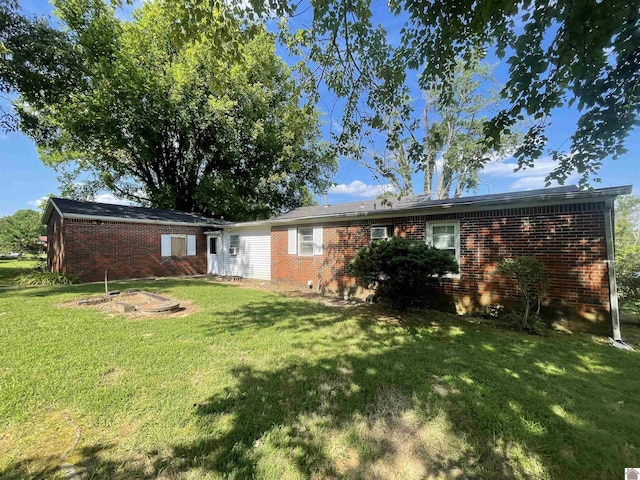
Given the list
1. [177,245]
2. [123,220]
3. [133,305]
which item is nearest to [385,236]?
[133,305]

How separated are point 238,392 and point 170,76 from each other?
20519 millimetres

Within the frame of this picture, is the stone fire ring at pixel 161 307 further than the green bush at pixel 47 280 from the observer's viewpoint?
No

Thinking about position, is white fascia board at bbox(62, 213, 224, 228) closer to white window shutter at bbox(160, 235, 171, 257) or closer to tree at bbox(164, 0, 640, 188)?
white window shutter at bbox(160, 235, 171, 257)

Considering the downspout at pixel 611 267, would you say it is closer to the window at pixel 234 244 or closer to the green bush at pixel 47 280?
the window at pixel 234 244

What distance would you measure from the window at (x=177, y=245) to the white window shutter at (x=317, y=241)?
8923mm

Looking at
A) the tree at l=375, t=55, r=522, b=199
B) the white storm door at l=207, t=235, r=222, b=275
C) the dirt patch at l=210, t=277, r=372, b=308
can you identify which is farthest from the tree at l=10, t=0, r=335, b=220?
the tree at l=375, t=55, r=522, b=199

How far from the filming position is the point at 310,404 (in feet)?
9.81

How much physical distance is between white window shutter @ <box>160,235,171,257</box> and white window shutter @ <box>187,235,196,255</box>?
1025 millimetres

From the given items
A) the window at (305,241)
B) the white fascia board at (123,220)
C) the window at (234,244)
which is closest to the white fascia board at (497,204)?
the window at (305,241)

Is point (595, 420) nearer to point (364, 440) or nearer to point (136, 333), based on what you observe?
point (364, 440)

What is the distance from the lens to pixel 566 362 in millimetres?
4230

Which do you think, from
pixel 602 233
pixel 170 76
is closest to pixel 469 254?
pixel 602 233

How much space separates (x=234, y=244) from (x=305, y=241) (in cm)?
585

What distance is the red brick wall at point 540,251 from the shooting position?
5723mm
